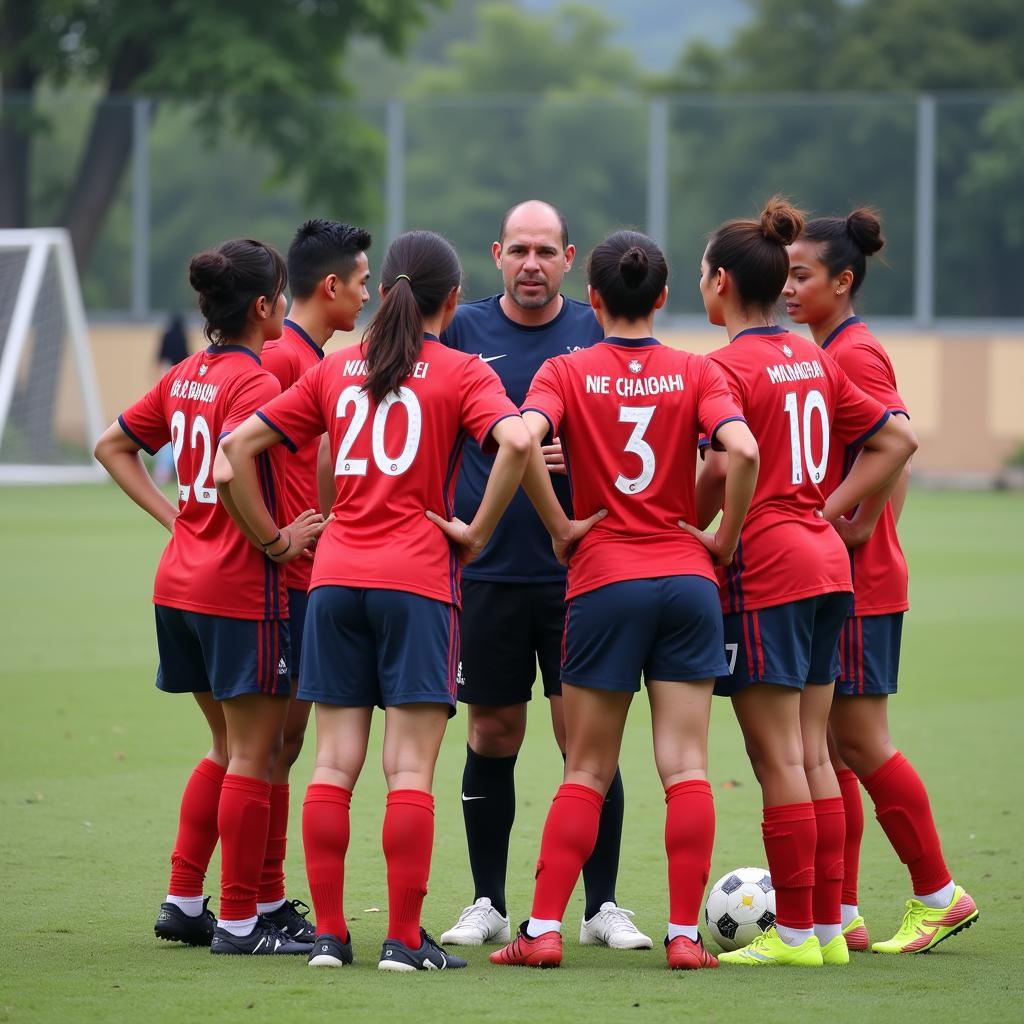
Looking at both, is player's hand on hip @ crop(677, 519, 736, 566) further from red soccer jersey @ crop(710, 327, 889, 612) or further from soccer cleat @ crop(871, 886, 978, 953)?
soccer cleat @ crop(871, 886, 978, 953)

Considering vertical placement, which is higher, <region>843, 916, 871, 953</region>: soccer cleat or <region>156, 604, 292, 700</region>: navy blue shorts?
<region>156, 604, 292, 700</region>: navy blue shorts

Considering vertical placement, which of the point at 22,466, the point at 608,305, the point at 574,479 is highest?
the point at 608,305

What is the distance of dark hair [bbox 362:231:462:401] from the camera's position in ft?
16.0

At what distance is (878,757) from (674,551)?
1.03 metres

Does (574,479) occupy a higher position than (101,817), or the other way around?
(574,479)

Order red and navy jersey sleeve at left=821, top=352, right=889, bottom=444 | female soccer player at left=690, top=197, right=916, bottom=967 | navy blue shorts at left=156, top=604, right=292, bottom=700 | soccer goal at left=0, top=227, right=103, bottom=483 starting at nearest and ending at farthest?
1. female soccer player at left=690, top=197, right=916, bottom=967
2. navy blue shorts at left=156, top=604, right=292, bottom=700
3. red and navy jersey sleeve at left=821, top=352, right=889, bottom=444
4. soccer goal at left=0, top=227, right=103, bottom=483

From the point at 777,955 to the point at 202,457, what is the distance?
7.28ft

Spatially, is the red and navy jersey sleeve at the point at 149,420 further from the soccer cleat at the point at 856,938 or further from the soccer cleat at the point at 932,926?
the soccer cleat at the point at 932,926

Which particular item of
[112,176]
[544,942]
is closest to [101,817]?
[544,942]

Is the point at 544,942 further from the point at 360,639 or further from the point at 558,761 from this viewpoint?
the point at 558,761

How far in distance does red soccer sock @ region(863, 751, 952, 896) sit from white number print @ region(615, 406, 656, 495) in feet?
4.09

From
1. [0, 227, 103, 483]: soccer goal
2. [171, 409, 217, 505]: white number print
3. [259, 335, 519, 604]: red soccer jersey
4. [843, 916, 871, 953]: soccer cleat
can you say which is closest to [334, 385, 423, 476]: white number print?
[259, 335, 519, 604]: red soccer jersey

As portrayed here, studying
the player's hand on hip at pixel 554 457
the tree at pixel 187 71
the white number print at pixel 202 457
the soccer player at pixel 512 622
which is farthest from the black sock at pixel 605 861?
the tree at pixel 187 71

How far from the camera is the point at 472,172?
1198 inches
